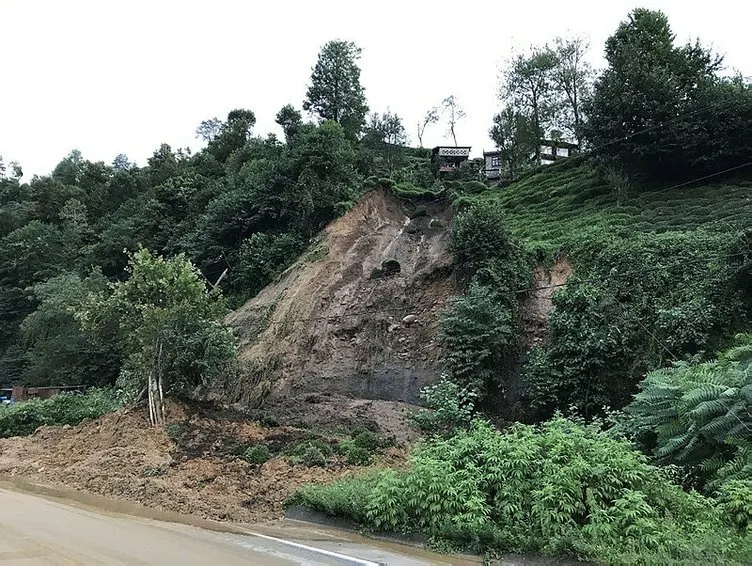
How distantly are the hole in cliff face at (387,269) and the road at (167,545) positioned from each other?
16.2 meters

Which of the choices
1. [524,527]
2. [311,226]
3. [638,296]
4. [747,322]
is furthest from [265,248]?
[524,527]

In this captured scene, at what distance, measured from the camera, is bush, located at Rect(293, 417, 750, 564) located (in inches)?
260

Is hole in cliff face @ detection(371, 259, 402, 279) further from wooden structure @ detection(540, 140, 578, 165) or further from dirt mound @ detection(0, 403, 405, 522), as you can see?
wooden structure @ detection(540, 140, 578, 165)

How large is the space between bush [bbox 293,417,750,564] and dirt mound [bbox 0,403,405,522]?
331cm

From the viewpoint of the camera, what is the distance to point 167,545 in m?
8.48

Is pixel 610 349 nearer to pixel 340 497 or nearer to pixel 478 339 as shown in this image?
→ pixel 478 339

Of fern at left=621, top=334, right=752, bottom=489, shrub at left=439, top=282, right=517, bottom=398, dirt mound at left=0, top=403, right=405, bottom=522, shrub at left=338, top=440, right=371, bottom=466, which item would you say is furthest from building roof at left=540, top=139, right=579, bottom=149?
fern at left=621, top=334, right=752, bottom=489

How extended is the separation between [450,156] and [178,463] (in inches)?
1369

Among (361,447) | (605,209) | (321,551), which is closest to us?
(321,551)

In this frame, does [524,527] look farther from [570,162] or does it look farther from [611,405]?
[570,162]

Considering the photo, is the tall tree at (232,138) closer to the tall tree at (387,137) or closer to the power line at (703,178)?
the tall tree at (387,137)

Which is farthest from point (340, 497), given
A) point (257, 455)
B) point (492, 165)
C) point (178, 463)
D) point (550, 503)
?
point (492, 165)

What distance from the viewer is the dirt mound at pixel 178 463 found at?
12.0m

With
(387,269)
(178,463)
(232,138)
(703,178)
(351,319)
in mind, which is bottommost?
(178,463)
